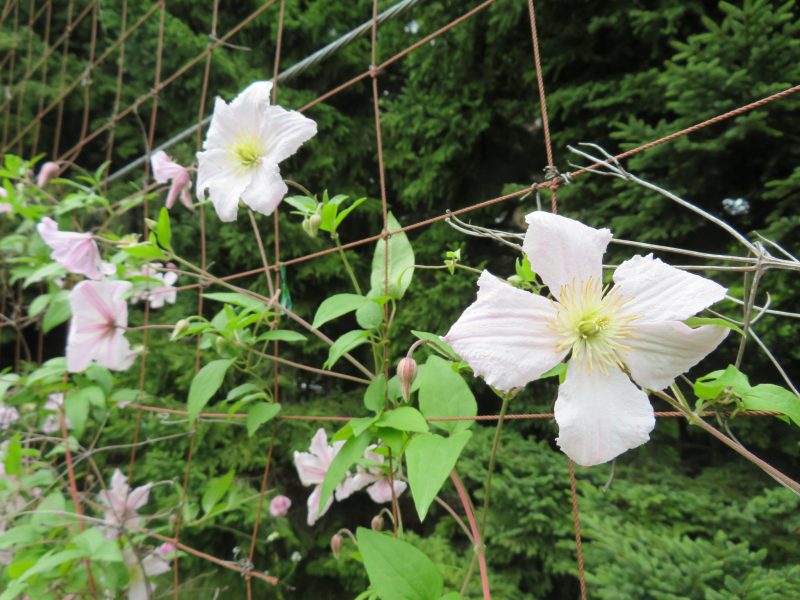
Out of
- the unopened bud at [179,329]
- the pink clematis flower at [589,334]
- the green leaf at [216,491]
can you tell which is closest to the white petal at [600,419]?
the pink clematis flower at [589,334]

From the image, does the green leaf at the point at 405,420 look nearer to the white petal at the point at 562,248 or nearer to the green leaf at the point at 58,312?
the white petal at the point at 562,248

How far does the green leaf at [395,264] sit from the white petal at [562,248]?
209 millimetres

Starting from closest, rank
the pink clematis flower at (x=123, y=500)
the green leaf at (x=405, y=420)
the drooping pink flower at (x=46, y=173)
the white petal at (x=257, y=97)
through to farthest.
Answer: the green leaf at (x=405, y=420) → the white petal at (x=257, y=97) → the pink clematis flower at (x=123, y=500) → the drooping pink flower at (x=46, y=173)

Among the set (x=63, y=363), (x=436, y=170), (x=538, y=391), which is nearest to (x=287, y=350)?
(x=436, y=170)

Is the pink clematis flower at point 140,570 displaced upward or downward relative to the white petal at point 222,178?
downward

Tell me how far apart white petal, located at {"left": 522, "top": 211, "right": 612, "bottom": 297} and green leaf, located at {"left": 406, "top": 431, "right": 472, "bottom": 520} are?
12cm

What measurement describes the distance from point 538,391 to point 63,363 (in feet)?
3.53

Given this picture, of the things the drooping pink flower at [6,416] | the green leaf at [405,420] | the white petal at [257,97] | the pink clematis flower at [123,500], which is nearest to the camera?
the green leaf at [405,420]

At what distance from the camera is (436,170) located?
5.70 ft

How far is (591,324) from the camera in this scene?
1.05 feet

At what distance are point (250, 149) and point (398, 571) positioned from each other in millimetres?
422

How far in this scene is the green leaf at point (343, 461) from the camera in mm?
466

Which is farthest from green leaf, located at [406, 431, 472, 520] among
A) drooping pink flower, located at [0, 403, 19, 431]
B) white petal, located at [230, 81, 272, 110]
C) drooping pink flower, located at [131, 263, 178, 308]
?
drooping pink flower, located at [0, 403, 19, 431]

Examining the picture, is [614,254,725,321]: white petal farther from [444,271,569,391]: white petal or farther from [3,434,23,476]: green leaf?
[3,434,23,476]: green leaf
